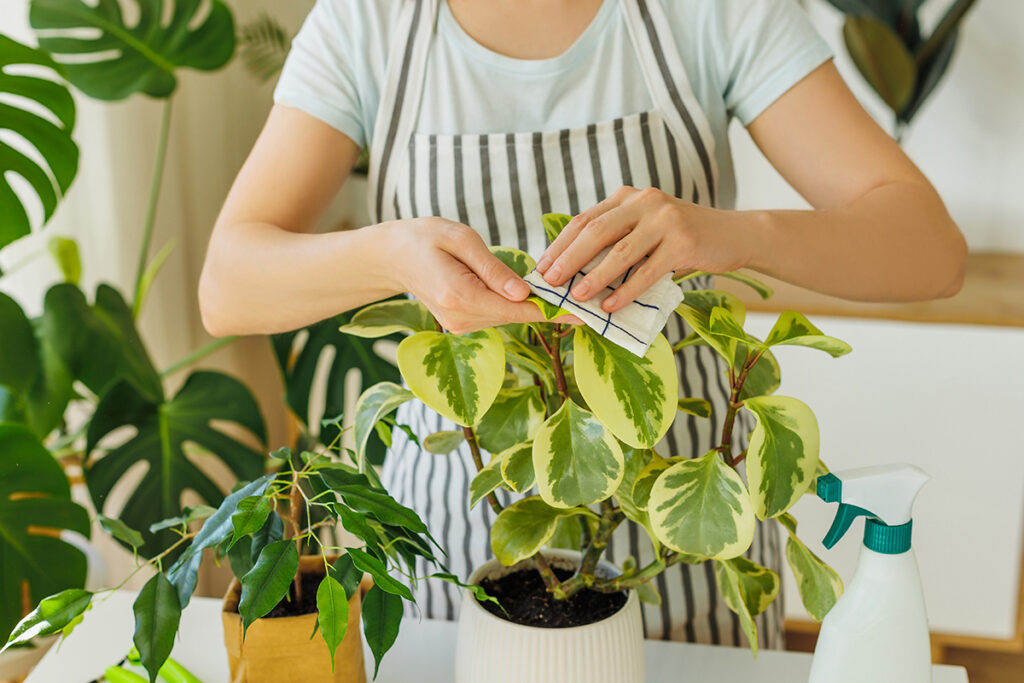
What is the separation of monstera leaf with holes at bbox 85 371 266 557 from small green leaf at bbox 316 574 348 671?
2.37 ft

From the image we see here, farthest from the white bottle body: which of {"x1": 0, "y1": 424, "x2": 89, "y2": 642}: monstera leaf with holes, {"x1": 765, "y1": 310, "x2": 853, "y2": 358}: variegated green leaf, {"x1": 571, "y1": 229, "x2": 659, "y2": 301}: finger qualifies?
{"x1": 0, "y1": 424, "x2": 89, "y2": 642}: monstera leaf with holes

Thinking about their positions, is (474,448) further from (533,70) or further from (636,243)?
(533,70)

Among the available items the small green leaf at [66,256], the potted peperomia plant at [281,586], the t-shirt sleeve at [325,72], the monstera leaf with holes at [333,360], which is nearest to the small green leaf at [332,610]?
the potted peperomia plant at [281,586]

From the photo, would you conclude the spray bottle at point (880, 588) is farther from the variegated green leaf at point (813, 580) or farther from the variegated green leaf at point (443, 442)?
the variegated green leaf at point (443, 442)

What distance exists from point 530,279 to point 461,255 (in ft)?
0.19

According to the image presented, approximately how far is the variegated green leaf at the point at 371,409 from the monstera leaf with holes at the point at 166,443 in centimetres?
66

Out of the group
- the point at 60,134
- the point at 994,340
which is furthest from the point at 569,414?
the point at 994,340

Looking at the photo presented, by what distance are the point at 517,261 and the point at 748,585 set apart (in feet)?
0.93

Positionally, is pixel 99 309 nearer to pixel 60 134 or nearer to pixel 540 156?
pixel 60 134

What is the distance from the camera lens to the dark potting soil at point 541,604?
2.09ft

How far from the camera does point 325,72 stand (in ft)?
2.88

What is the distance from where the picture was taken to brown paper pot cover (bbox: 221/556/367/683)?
62 centimetres

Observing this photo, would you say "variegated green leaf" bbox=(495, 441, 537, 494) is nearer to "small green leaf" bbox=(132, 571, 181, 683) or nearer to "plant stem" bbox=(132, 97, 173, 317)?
"small green leaf" bbox=(132, 571, 181, 683)

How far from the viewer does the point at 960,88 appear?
1.91 meters
